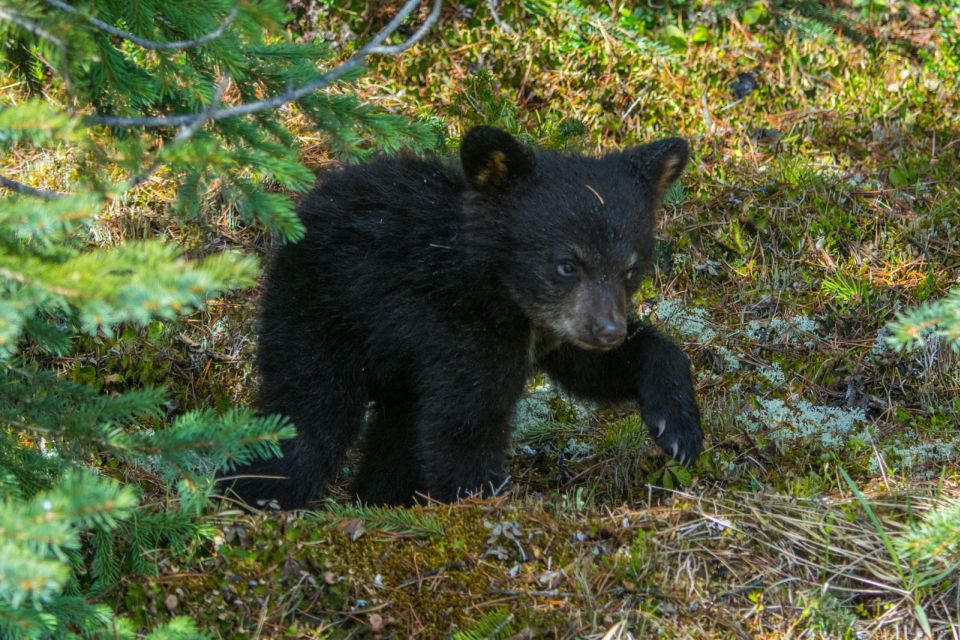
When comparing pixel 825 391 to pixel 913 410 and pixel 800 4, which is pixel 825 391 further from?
pixel 800 4

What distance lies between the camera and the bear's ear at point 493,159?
4.71 metres

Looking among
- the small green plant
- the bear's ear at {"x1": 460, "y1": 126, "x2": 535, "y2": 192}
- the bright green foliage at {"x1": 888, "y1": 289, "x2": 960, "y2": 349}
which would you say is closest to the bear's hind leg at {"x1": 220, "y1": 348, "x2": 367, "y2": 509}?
the small green plant

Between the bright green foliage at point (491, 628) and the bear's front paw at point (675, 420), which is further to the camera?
the bear's front paw at point (675, 420)

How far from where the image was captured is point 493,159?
191 inches

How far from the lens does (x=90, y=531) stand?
12.8 feet

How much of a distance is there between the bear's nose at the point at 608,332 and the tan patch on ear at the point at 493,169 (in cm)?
84

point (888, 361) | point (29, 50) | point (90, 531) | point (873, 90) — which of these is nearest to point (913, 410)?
Answer: point (888, 361)

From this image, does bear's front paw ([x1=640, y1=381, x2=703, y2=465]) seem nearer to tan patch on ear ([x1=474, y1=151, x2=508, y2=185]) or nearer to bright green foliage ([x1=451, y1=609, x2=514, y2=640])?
tan patch on ear ([x1=474, y1=151, x2=508, y2=185])

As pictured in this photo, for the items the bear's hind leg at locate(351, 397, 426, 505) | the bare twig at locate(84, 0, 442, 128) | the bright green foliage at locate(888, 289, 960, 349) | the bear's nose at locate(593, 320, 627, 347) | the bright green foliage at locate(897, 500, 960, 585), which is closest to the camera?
the bright green foliage at locate(888, 289, 960, 349)

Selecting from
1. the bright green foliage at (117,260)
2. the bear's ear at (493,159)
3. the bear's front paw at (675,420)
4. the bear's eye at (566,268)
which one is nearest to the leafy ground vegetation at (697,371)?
the bright green foliage at (117,260)

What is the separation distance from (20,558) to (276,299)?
9.85 feet

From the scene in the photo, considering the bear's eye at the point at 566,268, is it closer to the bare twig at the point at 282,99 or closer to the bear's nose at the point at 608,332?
the bear's nose at the point at 608,332

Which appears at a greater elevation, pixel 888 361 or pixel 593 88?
pixel 593 88

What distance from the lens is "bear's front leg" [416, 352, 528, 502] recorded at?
4.81 m
